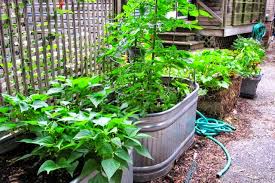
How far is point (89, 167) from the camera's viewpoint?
5.48 feet

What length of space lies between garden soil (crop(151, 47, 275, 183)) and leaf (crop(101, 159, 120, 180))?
1.31 meters

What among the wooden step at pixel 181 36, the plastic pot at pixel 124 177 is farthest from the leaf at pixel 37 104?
the wooden step at pixel 181 36

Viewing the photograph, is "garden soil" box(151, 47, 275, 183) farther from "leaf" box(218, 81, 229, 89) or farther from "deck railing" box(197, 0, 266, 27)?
"deck railing" box(197, 0, 266, 27)

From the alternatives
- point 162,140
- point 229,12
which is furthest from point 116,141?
point 229,12

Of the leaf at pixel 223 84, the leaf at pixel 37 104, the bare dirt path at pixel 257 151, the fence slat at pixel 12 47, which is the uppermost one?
the fence slat at pixel 12 47

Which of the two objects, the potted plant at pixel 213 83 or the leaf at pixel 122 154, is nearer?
the leaf at pixel 122 154

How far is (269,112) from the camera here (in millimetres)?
5066

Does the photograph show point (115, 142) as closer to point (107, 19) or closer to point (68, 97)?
point (68, 97)

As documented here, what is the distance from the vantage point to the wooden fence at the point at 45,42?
8.24ft

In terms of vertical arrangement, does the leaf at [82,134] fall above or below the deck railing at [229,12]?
below

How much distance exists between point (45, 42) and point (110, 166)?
1.71 meters

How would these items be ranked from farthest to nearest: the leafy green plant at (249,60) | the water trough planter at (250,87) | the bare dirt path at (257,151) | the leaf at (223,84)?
the water trough planter at (250,87) → the leafy green plant at (249,60) → the leaf at (223,84) → the bare dirt path at (257,151)

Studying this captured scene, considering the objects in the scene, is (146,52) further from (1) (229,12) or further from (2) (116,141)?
(1) (229,12)

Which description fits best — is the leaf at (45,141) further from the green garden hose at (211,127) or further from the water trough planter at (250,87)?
the water trough planter at (250,87)
